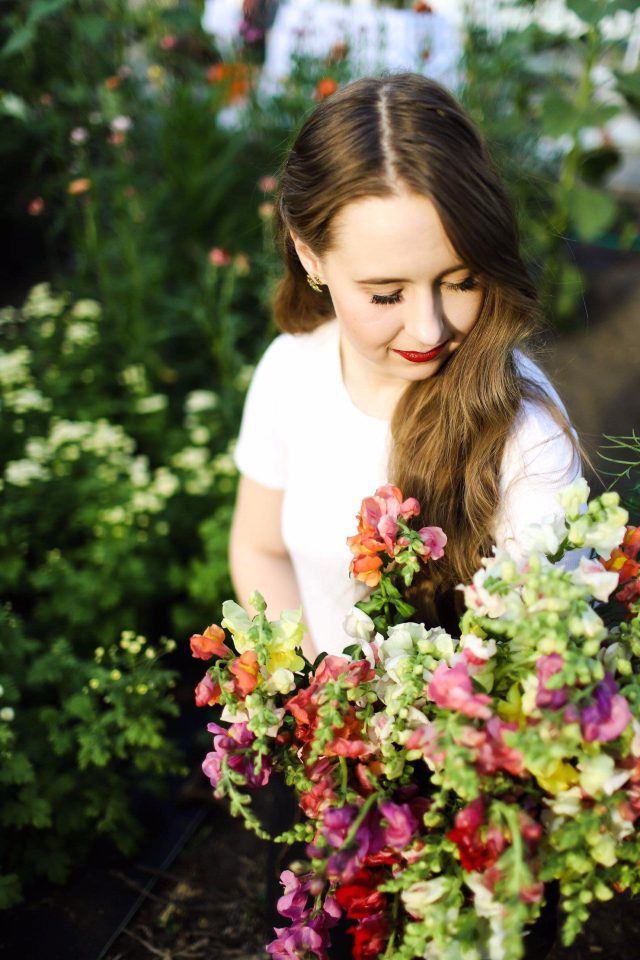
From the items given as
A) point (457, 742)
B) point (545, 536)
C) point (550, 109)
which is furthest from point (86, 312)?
Result: point (457, 742)

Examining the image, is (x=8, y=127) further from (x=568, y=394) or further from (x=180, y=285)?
(x=568, y=394)

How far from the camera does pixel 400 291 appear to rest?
1.18 meters

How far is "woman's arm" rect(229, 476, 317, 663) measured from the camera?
1.78 metres

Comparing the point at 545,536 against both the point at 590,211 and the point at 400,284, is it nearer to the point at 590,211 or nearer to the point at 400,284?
the point at 400,284

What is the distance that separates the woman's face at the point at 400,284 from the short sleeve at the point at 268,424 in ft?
1.23

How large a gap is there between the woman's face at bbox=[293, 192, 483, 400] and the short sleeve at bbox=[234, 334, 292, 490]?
1.23ft

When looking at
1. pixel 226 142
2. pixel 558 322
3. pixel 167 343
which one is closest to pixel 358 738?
pixel 167 343

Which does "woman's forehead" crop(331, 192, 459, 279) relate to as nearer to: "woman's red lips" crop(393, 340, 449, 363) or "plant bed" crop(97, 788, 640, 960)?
"woman's red lips" crop(393, 340, 449, 363)

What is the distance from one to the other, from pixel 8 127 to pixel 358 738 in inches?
146

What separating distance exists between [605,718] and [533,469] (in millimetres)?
565

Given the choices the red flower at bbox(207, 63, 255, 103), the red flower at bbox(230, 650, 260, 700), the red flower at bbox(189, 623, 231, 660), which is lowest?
the red flower at bbox(230, 650, 260, 700)

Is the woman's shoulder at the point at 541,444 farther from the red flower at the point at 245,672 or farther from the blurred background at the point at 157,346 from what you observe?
the red flower at the point at 245,672

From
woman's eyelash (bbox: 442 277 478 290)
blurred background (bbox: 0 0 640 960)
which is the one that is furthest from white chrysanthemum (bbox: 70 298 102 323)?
woman's eyelash (bbox: 442 277 478 290)

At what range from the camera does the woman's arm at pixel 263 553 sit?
1775mm
